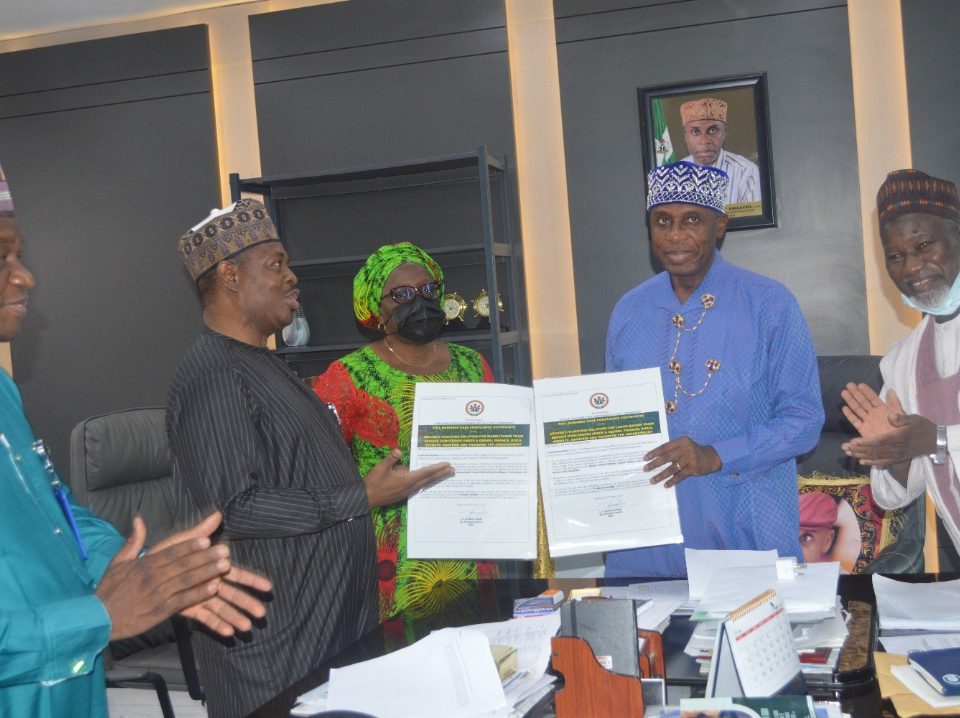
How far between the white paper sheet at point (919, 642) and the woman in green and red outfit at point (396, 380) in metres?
1.03

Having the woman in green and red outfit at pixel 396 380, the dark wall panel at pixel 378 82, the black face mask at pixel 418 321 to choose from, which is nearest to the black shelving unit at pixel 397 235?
the dark wall panel at pixel 378 82

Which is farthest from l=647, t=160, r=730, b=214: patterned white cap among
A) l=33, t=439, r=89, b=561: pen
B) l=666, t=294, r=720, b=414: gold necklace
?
l=33, t=439, r=89, b=561: pen

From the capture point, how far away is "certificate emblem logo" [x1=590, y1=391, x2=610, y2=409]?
2473 mm

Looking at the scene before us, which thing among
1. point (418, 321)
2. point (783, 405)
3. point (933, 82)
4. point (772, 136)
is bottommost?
point (783, 405)

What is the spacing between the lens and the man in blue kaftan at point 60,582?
4.68 feet

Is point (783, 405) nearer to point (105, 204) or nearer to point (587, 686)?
point (587, 686)

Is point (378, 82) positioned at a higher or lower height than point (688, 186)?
higher

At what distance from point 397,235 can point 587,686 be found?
14.5 ft

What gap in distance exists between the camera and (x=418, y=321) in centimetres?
330

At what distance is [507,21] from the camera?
5488 mm

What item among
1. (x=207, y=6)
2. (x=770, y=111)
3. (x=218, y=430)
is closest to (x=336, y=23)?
(x=207, y=6)

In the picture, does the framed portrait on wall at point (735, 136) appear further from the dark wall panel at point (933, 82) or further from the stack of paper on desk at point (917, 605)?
the stack of paper on desk at point (917, 605)

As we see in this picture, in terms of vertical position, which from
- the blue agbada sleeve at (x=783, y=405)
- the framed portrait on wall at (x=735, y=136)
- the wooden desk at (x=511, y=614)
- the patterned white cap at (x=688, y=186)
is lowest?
the wooden desk at (x=511, y=614)

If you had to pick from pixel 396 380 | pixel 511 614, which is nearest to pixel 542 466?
pixel 511 614
